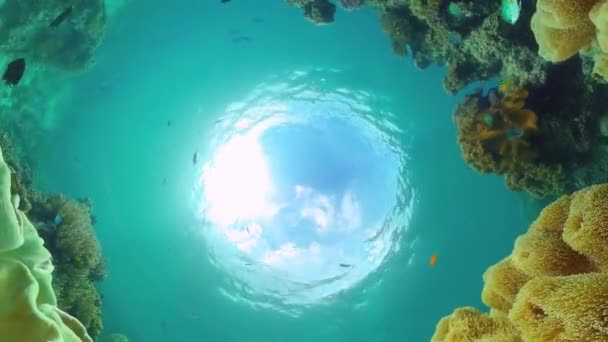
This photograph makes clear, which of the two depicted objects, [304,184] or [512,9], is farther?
[304,184]

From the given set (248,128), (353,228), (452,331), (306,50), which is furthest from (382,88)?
(452,331)

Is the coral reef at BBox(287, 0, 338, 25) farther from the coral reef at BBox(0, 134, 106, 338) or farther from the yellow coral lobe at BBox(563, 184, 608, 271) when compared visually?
the yellow coral lobe at BBox(563, 184, 608, 271)

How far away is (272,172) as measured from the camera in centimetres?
2138

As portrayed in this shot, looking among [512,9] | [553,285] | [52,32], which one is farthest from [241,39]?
[553,285]

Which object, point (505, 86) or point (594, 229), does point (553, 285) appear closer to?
point (594, 229)

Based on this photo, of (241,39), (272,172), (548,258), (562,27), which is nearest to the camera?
(548,258)

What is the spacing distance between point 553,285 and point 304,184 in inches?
771

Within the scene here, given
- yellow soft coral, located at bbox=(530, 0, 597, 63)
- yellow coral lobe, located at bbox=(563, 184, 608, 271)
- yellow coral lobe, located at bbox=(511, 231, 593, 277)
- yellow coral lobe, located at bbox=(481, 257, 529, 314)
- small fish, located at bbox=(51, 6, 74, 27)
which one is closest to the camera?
yellow coral lobe, located at bbox=(563, 184, 608, 271)

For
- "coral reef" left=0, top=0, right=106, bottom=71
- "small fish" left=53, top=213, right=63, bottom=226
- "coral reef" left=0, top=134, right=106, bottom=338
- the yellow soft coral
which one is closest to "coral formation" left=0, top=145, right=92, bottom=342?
the yellow soft coral

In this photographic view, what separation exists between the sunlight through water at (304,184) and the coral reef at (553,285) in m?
15.9

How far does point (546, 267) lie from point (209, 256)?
23.8 metres

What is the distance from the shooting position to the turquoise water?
17.2 metres

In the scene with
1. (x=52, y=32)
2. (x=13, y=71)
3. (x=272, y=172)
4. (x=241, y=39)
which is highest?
(x=241, y=39)

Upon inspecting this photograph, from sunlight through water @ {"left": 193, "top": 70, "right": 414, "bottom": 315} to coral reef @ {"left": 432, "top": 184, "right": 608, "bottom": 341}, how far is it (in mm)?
15853
